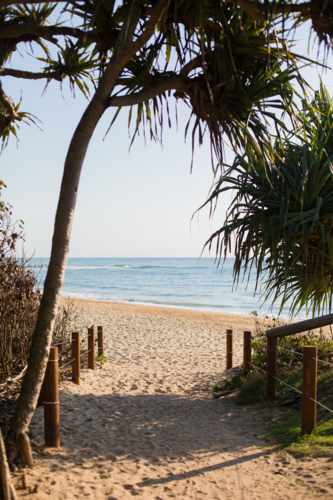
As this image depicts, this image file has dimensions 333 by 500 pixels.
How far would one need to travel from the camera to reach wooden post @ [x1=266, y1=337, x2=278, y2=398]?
4.73 meters

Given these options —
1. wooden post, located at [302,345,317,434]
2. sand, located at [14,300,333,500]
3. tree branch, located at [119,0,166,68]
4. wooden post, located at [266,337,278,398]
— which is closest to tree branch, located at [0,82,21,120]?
tree branch, located at [119,0,166,68]

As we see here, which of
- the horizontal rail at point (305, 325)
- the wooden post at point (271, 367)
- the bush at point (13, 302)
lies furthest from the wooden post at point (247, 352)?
the bush at point (13, 302)

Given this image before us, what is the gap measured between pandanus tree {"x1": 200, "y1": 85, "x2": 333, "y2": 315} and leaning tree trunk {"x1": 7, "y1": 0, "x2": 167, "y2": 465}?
182 cm

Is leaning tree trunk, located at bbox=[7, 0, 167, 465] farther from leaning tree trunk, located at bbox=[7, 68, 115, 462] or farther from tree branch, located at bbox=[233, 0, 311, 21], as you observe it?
tree branch, located at bbox=[233, 0, 311, 21]

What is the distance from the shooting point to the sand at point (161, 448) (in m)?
2.73

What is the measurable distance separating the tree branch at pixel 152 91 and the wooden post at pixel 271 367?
10.4ft

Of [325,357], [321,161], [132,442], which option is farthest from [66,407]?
[321,161]

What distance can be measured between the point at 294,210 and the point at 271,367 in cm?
201

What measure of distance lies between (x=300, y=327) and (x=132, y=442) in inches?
86.0

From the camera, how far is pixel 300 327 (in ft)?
13.9

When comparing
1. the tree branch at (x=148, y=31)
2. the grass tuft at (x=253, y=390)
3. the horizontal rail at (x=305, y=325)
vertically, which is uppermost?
the tree branch at (x=148, y=31)

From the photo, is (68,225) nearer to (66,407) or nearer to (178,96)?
(178,96)

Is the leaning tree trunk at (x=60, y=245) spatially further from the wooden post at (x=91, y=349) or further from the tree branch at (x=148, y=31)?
the wooden post at (x=91, y=349)

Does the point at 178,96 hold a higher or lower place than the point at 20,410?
higher
